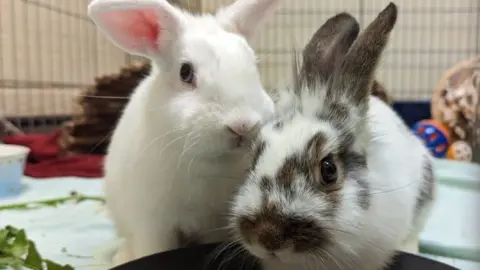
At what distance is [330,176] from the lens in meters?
0.88

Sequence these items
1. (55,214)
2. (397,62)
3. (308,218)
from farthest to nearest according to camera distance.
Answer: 1. (397,62)
2. (55,214)
3. (308,218)

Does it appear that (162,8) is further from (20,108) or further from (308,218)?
(20,108)

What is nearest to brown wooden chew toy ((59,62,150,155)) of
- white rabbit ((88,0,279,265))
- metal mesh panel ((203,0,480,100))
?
metal mesh panel ((203,0,480,100))

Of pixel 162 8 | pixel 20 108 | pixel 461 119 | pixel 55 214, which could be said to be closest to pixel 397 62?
pixel 461 119

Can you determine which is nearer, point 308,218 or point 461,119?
point 308,218

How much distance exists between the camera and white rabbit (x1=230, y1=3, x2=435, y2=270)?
824 millimetres

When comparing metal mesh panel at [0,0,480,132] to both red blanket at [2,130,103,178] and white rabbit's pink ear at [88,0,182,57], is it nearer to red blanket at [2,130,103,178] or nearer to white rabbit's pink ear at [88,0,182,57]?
red blanket at [2,130,103,178]

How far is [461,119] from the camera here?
282 cm

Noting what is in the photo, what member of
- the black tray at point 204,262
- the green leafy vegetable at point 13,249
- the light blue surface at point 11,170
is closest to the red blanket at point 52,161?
the light blue surface at point 11,170

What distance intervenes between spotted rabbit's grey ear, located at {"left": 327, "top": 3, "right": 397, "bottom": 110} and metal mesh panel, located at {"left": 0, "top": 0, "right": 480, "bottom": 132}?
1347 mm

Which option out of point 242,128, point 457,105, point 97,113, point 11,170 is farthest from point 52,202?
point 457,105

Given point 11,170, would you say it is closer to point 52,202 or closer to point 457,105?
point 52,202

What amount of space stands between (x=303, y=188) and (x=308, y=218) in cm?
5

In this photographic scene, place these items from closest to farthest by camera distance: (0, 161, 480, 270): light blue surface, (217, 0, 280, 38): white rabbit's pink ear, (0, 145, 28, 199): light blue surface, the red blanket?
(217, 0, 280, 38): white rabbit's pink ear, (0, 161, 480, 270): light blue surface, (0, 145, 28, 199): light blue surface, the red blanket
